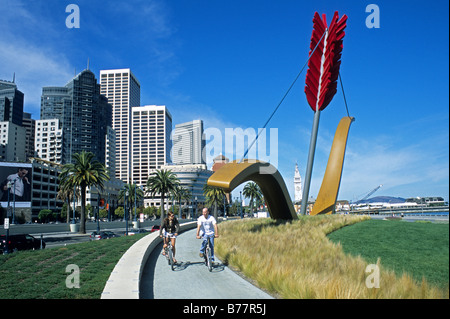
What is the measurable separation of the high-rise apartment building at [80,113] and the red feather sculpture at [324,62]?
508 feet

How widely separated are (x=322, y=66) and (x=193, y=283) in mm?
21529

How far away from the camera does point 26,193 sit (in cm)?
8325

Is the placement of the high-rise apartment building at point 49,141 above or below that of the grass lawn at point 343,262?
above

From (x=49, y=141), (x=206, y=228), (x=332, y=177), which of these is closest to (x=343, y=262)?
(x=206, y=228)

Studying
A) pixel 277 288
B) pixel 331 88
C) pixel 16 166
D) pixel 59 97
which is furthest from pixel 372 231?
pixel 59 97

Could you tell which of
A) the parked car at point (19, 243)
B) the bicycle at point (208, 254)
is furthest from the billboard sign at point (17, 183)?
the bicycle at point (208, 254)

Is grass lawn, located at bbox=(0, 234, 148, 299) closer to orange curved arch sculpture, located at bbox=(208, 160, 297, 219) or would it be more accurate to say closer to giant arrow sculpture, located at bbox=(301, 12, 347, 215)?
orange curved arch sculpture, located at bbox=(208, 160, 297, 219)

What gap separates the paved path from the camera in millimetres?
6363

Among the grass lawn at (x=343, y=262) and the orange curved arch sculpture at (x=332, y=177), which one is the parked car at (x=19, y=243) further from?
the orange curved arch sculpture at (x=332, y=177)

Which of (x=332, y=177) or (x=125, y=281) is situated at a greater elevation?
(x=332, y=177)

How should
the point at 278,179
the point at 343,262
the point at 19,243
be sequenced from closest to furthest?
the point at 343,262, the point at 278,179, the point at 19,243

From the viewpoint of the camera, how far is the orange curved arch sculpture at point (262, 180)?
12.8 meters

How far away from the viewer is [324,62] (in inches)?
974

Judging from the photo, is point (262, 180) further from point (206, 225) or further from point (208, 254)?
point (208, 254)
